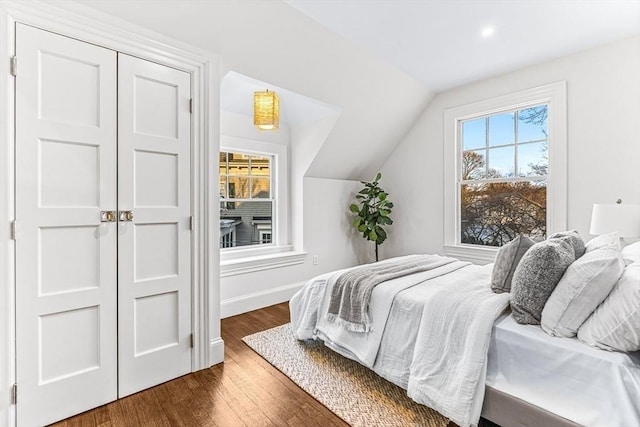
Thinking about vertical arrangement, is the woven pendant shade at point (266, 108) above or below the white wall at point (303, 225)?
above

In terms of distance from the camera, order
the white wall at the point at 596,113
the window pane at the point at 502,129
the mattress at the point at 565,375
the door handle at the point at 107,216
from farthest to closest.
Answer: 1. the window pane at the point at 502,129
2. the white wall at the point at 596,113
3. the door handle at the point at 107,216
4. the mattress at the point at 565,375

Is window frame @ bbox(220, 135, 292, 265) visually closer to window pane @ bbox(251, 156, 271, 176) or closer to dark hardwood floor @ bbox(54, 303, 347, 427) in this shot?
window pane @ bbox(251, 156, 271, 176)

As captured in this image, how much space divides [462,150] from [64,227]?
3904 millimetres

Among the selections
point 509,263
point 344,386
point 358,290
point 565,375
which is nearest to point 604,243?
point 509,263

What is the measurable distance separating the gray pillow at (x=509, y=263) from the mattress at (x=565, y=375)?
251 millimetres

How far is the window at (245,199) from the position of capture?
3.52 m

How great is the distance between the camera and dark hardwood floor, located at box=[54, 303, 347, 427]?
1624 millimetres

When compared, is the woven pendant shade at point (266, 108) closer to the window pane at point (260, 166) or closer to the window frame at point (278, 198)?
the window frame at point (278, 198)

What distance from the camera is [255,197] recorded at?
3.78 metres

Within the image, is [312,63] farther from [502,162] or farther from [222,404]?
[222,404]

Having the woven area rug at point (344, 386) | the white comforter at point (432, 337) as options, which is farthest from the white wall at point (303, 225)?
the white comforter at point (432, 337)

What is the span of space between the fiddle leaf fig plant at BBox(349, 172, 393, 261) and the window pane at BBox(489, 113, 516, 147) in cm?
145

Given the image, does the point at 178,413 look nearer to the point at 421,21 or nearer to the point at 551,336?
the point at 551,336

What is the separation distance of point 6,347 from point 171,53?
1.82 meters
